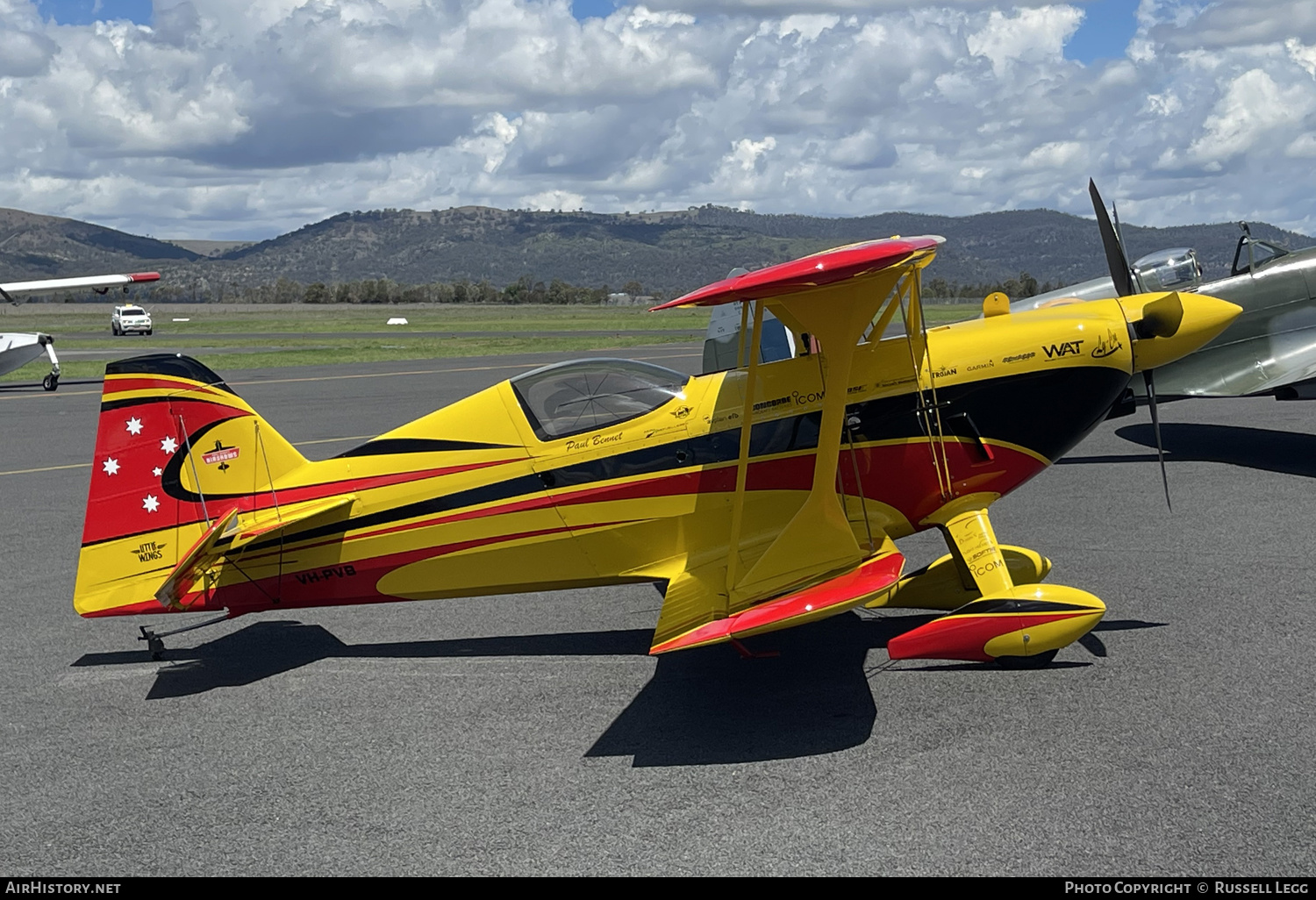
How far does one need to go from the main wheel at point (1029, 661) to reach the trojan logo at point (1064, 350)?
1.85 metres

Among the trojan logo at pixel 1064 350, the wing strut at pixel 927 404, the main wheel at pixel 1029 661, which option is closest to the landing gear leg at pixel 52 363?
the wing strut at pixel 927 404

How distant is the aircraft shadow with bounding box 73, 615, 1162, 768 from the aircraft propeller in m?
1.55

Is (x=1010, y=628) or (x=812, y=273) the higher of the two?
(x=812, y=273)

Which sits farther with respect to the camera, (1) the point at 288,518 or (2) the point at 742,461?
(1) the point at 288,518

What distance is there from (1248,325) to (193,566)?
12.0 m

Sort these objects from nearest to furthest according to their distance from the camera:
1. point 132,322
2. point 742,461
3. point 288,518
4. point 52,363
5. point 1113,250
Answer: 1. point 742,461
2. point 288,518
3. point 1113,250
4. point 52,363
5. point 132,322

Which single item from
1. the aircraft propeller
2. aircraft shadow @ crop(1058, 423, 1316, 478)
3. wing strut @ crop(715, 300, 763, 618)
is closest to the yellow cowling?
the aircraft propeller

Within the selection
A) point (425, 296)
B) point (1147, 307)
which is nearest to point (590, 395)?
point (1147, 307)

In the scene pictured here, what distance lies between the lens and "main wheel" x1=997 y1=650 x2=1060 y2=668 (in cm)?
637

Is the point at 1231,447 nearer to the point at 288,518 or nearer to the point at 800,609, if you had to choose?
the point at 800,609

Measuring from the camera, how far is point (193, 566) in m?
6.77

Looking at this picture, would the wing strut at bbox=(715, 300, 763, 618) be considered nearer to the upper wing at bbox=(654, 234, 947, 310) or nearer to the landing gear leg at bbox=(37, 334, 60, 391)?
the upper wing at bbox=(654, 234, 947, 310)
